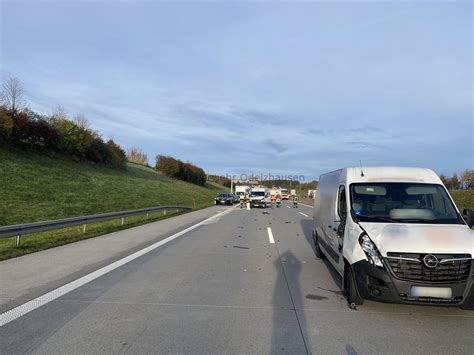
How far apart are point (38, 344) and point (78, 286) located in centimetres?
251

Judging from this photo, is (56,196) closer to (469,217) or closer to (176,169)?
(469,217)

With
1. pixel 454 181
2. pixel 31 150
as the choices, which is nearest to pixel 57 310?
pixel 31 150

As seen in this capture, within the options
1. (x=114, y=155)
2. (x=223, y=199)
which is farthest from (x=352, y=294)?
(x=114, y=155)

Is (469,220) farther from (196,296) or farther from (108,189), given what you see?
(108,189)

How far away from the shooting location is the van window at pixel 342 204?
686 centimetres

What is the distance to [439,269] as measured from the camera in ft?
16.6

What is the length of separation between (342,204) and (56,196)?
25.1 metres

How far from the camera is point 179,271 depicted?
8070mm

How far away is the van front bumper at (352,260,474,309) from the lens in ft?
16.4

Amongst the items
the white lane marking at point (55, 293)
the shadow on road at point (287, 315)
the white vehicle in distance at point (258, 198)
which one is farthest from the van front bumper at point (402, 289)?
the white vehicle in distance at point (258, 198)

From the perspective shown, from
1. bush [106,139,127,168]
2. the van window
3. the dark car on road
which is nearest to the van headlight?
the van window

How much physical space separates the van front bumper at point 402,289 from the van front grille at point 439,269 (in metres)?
0.06

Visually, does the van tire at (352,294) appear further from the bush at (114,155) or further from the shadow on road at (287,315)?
the bush at (114,155)

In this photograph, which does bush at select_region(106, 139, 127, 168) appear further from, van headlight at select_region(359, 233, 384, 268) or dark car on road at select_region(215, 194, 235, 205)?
van headlight at select_region(359, 233, 384, 268)
